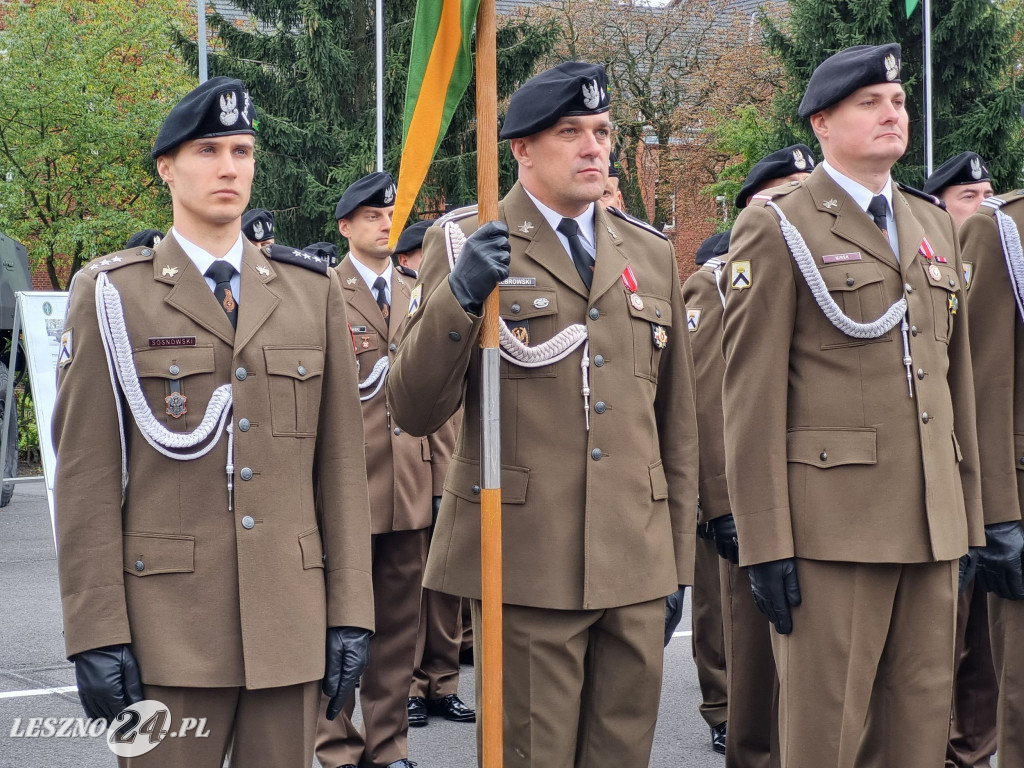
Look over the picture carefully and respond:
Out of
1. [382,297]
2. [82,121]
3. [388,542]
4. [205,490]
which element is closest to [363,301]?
[382,297]

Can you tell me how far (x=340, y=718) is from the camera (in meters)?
5.32

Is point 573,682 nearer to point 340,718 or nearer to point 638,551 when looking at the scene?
point 638,551

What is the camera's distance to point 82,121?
70.9 feet

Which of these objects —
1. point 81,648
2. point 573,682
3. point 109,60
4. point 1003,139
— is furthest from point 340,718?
point 109,60

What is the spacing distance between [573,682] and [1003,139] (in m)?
19.4

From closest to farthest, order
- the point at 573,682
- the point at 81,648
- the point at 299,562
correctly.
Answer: the point at 81,648, the point at 299,562, the point at 573,682

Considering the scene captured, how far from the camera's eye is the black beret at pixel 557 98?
360cm

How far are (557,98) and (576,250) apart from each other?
45 cm

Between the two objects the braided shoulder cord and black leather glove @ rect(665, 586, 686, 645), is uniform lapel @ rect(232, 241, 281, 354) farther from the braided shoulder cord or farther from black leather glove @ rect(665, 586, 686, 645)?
the braided shoulder cord

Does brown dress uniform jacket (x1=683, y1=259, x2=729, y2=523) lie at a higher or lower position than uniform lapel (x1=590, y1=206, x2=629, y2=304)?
lower

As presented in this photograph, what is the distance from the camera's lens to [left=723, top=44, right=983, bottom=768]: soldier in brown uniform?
3.76 m

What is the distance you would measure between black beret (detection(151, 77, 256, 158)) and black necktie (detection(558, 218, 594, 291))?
0.95 m

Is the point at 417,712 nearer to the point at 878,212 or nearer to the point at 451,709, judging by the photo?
the point at 451,709

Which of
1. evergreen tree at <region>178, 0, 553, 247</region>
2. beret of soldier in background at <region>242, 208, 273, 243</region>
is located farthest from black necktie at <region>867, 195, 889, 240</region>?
evergreen tree at <region>178, 0, 553, 247</region>
